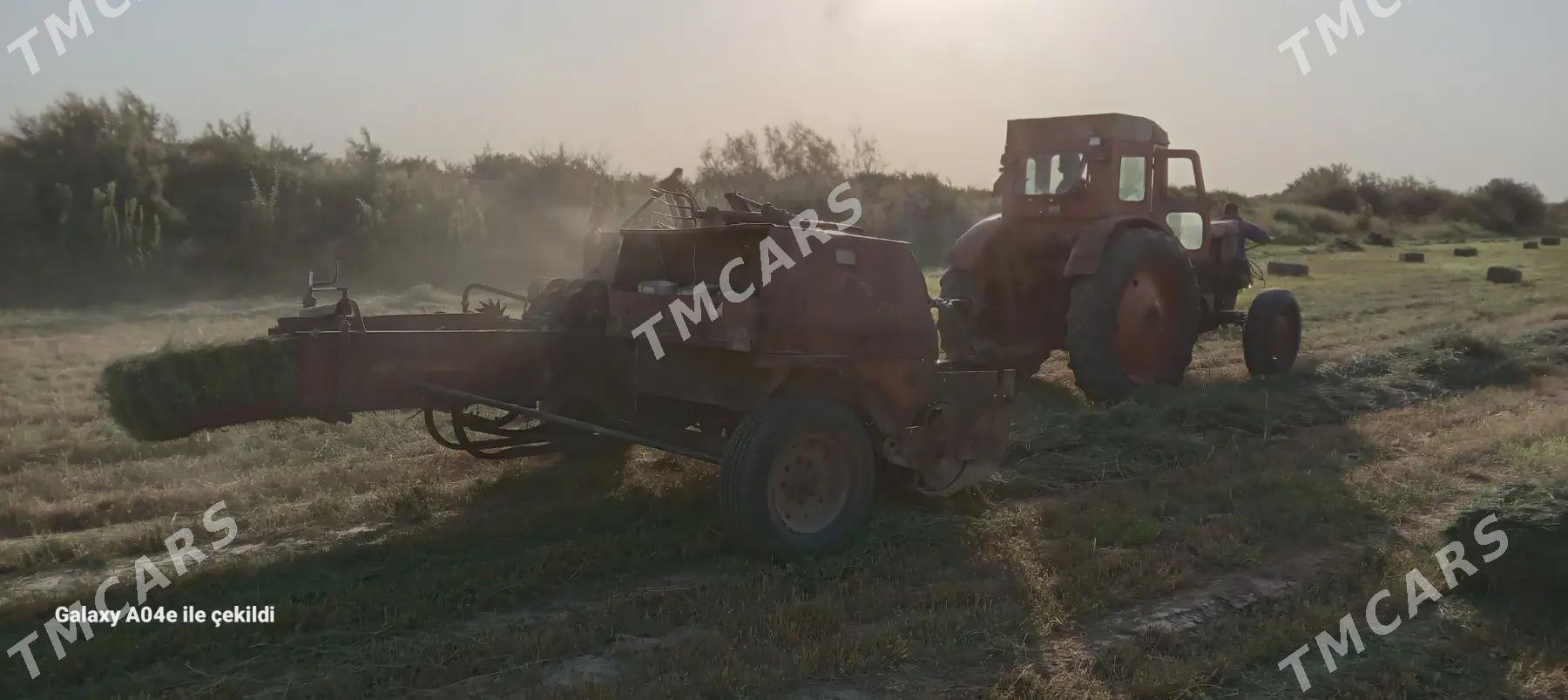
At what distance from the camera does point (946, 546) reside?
562cm

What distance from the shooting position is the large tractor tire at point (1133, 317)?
8969mm

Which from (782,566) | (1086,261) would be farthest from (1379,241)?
(782,566)

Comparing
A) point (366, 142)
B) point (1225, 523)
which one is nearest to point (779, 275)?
point (1225, 523)

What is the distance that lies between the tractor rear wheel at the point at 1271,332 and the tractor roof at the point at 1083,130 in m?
1.90

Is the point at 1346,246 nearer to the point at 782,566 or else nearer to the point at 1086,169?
the point at 1086,169

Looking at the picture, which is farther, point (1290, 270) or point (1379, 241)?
point (1379, 241)

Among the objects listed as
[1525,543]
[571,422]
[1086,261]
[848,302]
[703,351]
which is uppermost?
[1086,261]

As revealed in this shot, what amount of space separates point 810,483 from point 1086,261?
4502mm

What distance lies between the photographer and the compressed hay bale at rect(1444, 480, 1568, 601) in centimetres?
482

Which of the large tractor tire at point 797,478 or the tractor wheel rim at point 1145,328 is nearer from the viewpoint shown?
the large tractor tire at point 797,478

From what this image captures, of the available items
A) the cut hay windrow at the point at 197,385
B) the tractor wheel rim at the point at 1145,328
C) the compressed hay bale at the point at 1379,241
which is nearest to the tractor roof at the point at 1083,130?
the tractor wheel rim at the point at 1145,328

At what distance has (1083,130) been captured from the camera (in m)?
10.0

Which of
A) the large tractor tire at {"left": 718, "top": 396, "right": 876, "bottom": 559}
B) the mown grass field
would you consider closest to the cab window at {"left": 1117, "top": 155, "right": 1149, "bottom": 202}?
the mown grass field

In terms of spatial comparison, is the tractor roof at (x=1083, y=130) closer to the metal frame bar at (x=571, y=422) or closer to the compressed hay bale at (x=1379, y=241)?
the metal frame bar at (x=571, y=422)
